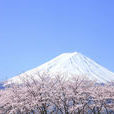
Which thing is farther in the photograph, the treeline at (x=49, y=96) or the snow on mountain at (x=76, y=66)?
the snow on mountain at (x=76, y=66)

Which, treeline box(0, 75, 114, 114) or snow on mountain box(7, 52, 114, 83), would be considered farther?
snow on mountain box(7, 52, 114, 83)

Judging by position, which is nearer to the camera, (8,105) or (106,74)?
(8,105)

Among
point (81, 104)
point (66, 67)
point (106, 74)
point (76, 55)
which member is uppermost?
point (76, 55)

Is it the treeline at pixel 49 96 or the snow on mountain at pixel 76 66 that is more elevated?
the snow on mountain at pixel 76 66

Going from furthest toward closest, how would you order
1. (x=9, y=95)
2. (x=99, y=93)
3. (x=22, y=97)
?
(x=99, y=93)
(x=9, y=95)
(x=22, y=97)

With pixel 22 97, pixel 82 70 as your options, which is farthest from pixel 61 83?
pixel 82 70

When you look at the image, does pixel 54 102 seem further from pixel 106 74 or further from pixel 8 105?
pixel 106 74

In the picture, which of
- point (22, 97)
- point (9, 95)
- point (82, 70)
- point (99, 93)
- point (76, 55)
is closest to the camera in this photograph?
point (22, 97)

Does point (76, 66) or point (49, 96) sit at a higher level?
point (76, 66)

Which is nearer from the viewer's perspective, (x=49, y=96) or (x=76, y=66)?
(x=49, y=96)

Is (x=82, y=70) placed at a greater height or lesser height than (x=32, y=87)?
greater

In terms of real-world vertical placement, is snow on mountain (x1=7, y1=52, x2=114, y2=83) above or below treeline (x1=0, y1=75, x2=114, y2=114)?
above
